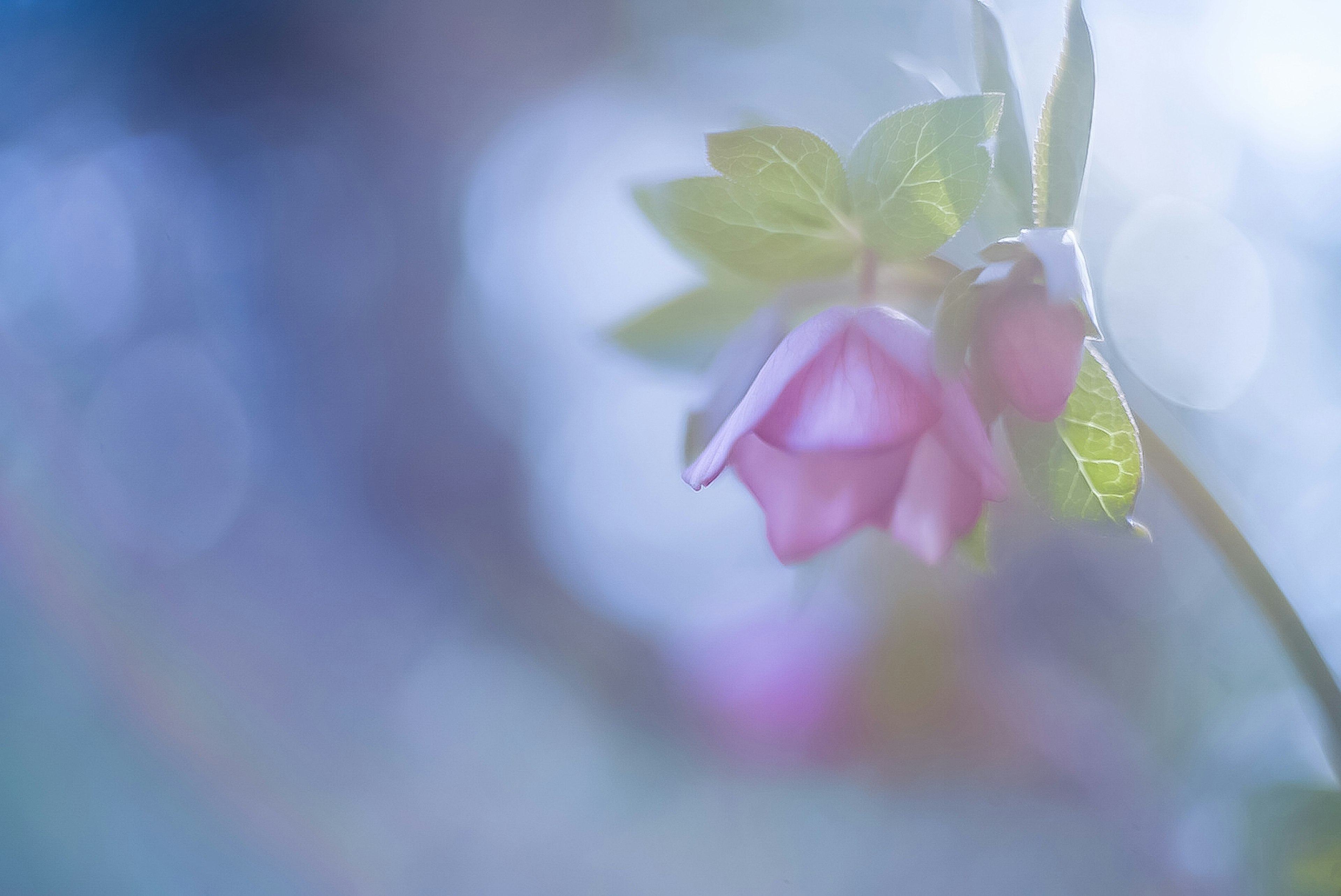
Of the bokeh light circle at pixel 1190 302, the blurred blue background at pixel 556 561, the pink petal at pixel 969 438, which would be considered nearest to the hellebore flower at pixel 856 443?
the pink petal at pixel 969 438

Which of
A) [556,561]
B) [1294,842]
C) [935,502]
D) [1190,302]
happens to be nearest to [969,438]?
[935,502]

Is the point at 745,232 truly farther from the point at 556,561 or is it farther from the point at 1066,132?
the point at 556,561

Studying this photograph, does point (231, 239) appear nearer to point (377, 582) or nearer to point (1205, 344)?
point (377, 582)

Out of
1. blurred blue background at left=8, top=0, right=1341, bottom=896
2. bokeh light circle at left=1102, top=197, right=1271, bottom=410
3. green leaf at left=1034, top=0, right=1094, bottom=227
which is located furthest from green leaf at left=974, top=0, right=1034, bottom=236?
bokeh light circle at left=1102, top=197, right=1271, bottom=410

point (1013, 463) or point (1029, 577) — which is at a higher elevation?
point (1013, 463)

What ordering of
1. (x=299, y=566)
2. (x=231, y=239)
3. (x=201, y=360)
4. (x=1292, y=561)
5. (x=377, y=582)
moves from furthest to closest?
(x=377, y=582) < (x=299, y=566) < (x=231, y=239) < (x=201, y=360) < (x=1292, y=561)

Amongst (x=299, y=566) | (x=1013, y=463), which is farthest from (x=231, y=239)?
(x=1013, y=463)
